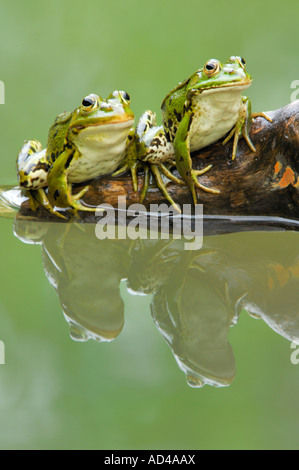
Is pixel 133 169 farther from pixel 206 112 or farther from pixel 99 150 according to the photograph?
pixel 206 112

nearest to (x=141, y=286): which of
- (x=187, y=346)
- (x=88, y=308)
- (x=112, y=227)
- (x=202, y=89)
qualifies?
(x=88, y=308)

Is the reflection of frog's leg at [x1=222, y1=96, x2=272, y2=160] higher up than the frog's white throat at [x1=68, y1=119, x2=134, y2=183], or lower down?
higher up

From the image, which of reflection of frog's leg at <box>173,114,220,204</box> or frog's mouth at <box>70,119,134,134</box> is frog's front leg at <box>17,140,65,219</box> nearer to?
frog's mouth at <box>70,119,134,134</box>

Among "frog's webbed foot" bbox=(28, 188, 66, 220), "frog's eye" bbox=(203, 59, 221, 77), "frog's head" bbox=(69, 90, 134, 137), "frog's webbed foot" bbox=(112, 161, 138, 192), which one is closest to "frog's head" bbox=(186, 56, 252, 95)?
"frog's eye" bbox=(203, 59, 221, 77)

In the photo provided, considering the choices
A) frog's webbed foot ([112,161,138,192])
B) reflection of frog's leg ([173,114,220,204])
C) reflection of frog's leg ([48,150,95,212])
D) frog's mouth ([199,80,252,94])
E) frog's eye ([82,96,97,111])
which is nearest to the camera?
frog's mouth ([199,80,252,94])

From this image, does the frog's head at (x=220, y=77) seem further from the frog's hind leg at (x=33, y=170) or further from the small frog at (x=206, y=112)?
the frog's hind leg at (x=33, y=170)

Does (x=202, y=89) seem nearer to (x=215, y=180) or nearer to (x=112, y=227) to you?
(x=215, y=180)

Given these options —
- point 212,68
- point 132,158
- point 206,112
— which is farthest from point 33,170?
point 212,68
